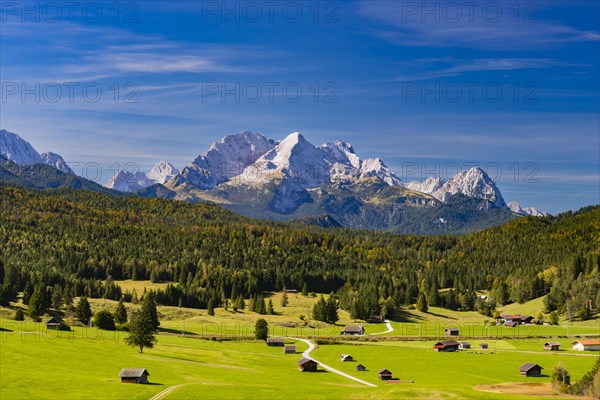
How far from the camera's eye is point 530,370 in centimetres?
12988

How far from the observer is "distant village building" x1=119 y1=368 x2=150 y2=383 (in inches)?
4161

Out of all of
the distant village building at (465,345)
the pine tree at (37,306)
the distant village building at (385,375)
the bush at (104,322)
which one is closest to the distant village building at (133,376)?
the distant village building at (385,375)

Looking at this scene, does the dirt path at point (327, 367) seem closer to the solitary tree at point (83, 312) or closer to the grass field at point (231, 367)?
the grass field at point (231, 367)

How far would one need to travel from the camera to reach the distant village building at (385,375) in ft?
404

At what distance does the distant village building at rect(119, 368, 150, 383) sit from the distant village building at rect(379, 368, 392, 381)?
42.1 metres

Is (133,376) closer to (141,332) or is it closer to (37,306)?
(141,332)

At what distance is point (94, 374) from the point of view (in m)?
110

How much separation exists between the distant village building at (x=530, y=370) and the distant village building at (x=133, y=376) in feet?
230

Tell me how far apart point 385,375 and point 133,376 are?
44.9 m

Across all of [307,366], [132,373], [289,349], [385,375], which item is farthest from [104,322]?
[385,375]

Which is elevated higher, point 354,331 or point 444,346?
point 354,331

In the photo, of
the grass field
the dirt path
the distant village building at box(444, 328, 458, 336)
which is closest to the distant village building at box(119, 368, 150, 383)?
the grass field

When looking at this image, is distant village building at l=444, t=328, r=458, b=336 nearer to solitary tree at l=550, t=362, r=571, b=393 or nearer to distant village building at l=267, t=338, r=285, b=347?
distant village building at l=267, t=338, r=285, b=347

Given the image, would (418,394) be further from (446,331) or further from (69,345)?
(446,331)
